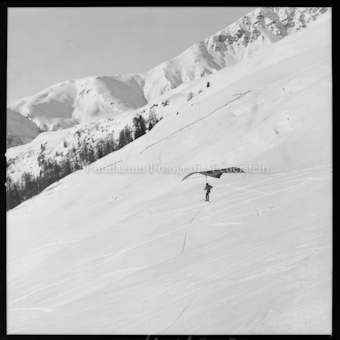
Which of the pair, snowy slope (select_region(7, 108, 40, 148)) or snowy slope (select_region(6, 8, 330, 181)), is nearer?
snowy slope (select_region(7, 108, 40, 148))

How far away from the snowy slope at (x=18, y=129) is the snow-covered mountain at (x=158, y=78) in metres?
0.05

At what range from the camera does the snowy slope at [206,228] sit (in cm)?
244

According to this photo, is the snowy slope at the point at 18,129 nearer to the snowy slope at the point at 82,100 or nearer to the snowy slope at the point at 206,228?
the snowy slope at the point at 82,100

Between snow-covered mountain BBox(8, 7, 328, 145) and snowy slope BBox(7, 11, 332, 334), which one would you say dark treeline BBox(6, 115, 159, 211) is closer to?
snowy slope BBox(7, 11, 332, 334)

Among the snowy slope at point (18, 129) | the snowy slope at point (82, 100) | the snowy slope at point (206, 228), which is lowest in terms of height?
the snowy slope at point (206, 228)

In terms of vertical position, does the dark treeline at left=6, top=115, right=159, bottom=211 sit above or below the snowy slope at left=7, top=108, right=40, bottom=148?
below

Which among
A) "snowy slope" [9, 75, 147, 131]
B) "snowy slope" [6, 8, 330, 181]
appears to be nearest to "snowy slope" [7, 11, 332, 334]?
"snowy slope" [6, 8, 330, 181]

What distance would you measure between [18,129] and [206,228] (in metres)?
1.60

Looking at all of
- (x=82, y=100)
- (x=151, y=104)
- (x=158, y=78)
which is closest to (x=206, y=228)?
(x=151, y=104)

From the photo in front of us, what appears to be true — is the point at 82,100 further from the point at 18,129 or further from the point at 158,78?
the point at 158,78

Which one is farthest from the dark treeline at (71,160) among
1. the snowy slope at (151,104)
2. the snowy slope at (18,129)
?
the snowy slope at (18,129)

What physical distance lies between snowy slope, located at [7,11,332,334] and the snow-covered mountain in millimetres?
121

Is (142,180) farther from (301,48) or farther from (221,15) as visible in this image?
(301,48)

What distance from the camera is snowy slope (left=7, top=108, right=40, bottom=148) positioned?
8.27 ft
